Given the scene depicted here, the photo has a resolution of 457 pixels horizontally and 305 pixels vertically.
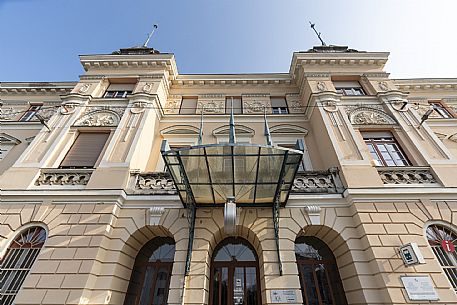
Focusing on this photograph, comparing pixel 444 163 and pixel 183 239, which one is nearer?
pixel 183 239

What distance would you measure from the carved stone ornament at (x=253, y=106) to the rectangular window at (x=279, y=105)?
662 millimetres

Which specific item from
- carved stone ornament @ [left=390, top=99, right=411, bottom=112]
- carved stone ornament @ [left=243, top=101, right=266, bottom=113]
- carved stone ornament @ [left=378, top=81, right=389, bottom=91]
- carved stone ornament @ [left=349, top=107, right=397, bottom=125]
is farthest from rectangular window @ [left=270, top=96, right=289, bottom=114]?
carved stone ornament @ [left=390, top=99, right=411, bottom=112]

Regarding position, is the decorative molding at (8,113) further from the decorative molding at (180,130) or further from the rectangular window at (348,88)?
the rectangular window at (348,88)

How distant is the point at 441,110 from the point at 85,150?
18736mm

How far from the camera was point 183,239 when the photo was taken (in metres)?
7.05

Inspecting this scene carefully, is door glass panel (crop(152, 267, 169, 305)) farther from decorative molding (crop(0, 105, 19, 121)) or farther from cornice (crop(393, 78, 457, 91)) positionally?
cornice (crop(393, 78, 457, 91))

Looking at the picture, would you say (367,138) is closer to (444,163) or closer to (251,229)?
(444,163)

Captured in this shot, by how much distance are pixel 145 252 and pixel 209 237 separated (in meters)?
2.60

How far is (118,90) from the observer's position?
12.0 metres

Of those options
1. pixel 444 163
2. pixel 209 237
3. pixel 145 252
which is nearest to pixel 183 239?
pixel 209 237

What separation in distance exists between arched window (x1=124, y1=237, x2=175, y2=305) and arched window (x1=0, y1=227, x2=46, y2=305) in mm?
2992

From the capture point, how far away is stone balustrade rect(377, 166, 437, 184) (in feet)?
25.7

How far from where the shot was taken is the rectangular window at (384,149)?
345 inches

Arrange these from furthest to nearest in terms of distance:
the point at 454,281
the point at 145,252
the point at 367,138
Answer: the point at 367,138 → the point at 145,252 → the point at 454,281
